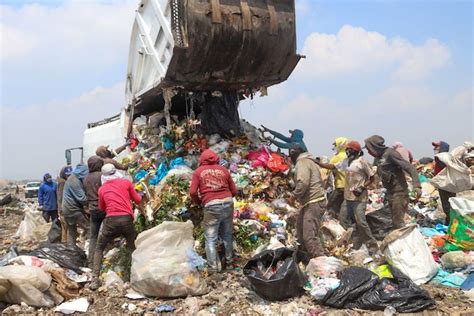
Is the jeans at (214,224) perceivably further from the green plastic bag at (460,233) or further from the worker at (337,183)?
the green plastic bag at (460,233)

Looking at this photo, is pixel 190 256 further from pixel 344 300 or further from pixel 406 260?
pixel 406 260

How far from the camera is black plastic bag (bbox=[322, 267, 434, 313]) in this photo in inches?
139

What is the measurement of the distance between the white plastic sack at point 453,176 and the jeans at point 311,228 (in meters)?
2.38

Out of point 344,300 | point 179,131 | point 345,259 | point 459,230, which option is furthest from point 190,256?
point 459,230

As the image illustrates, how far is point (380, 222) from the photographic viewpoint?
5766mm

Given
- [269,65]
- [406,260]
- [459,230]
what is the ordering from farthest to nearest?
[269,65] < [459,230] < [406,260]

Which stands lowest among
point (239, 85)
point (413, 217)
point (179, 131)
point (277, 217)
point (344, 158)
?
point (413, 217)

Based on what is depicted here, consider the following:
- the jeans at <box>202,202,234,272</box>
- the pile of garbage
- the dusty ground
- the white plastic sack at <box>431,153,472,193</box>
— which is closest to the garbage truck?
the pile of garbage

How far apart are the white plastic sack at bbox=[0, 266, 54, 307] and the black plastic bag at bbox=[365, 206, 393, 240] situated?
416 centimetres

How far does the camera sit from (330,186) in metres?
6.83

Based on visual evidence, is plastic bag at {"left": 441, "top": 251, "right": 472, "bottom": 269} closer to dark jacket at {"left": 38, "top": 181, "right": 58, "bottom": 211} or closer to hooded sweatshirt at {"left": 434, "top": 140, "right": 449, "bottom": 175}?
hooded sweatshirt at {"left": 434, "top": 140, "right": 449, "bottom": 175}

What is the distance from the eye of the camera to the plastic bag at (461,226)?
4738mm

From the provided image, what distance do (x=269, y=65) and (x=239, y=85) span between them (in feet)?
1.78

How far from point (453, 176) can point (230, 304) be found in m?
3.85
